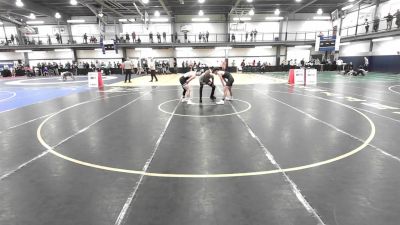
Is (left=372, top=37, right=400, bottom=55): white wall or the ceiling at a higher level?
the ceiling

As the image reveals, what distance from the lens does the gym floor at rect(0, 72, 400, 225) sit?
3.50 m

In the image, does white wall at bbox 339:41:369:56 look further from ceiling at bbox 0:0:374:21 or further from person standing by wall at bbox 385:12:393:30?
person standing by wall at bbox 385:12:393:30

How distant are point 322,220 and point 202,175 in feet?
6.47

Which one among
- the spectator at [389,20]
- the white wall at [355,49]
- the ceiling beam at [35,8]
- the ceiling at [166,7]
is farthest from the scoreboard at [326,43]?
the ceiling beam at [35,8]

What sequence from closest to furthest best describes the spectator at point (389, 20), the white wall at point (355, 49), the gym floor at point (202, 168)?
1. the gym floor at point (202, 168)
2. the spectator at point (389, 20)
3. the white wall at point (355, 49)

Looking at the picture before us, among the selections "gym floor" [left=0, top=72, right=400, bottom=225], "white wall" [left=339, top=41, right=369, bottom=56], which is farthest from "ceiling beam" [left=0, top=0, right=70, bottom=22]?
"white wall" [left=339, top=41, right=369, bottom=56]

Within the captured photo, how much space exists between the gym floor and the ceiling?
81.9 feet

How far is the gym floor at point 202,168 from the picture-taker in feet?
11.5

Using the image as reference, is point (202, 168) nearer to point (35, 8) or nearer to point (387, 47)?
point (387, 47)

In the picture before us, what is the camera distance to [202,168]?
492 centimetres

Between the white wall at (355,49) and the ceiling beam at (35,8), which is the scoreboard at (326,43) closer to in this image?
the white wall at (355,49)

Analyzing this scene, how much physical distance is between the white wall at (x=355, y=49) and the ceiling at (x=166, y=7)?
5103 mm

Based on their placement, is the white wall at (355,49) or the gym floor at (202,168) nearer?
the gym floor at (202,168)

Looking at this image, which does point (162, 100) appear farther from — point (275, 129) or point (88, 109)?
point (275, 129)
